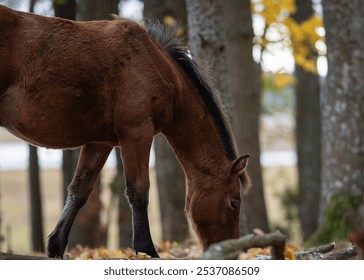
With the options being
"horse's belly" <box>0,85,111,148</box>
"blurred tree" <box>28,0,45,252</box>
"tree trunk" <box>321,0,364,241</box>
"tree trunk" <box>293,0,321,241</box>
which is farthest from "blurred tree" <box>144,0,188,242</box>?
"horse's belly" <box>0,85,111,148</box>

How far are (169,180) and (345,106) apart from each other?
3939 mm

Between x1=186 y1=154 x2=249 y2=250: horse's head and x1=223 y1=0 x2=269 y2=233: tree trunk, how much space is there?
491 centimetres

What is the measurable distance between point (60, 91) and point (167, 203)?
7.30 meters

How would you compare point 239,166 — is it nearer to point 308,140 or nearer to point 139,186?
point 139,186

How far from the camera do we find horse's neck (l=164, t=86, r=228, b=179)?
632 cm

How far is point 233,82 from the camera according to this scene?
37.9 ft

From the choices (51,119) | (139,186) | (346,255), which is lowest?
(346,255)

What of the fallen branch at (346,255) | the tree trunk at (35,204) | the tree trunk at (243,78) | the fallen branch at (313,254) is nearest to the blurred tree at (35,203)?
the tree trunk at (35,204)

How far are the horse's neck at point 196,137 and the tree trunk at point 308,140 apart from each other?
34.6ft

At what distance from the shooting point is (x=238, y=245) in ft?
13.0

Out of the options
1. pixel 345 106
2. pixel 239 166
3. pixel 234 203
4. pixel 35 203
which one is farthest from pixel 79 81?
pixel 35 203

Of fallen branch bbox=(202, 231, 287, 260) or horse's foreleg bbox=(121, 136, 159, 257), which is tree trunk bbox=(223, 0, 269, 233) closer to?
horse's foreleg bbox=(121, 136, 159, 257)

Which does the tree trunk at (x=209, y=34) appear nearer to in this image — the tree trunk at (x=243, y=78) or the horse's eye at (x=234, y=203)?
the horse's eye at (x=234, y=203)

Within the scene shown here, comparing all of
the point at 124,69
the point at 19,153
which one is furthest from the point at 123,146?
the point at 19,153
